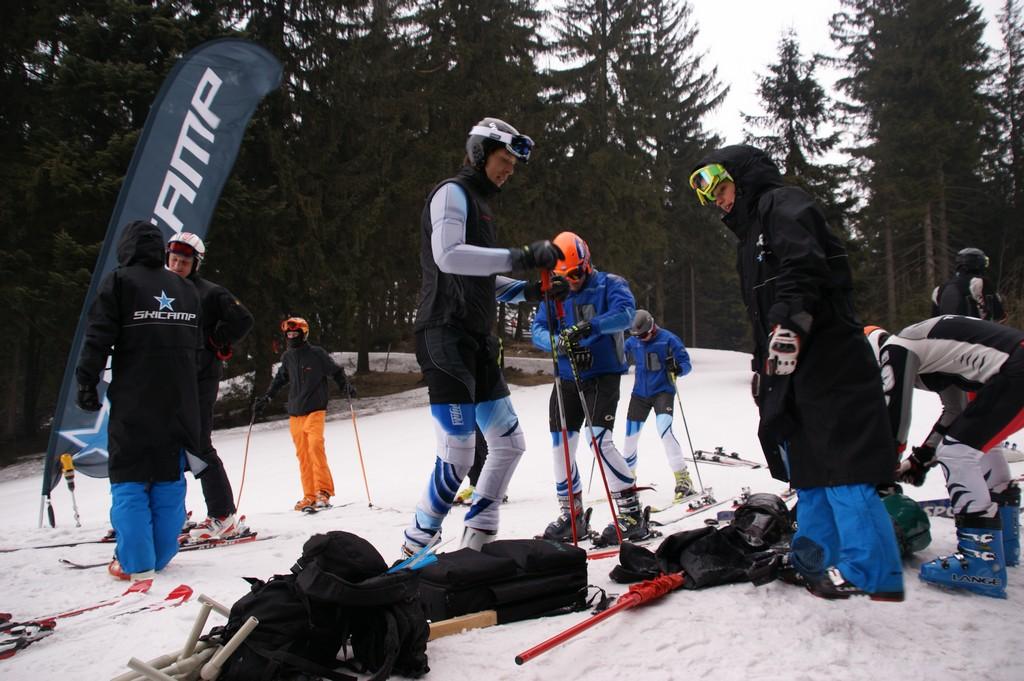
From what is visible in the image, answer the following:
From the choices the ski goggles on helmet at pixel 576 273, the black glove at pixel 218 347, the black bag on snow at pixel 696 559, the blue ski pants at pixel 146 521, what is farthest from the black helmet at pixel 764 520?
the black glove at pixel 218 347

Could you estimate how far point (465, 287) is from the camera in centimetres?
393

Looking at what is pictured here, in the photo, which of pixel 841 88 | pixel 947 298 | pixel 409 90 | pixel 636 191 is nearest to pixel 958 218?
pixel 841 88

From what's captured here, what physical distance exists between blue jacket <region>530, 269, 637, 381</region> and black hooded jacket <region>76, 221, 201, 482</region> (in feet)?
8.96

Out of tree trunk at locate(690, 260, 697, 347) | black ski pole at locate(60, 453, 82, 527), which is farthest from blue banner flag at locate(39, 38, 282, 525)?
tree trunk at locate(690, 260, 697, 347)

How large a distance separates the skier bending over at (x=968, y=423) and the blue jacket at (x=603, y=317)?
1.96 m

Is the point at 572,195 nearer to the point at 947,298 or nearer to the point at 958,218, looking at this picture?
the point at 947,298

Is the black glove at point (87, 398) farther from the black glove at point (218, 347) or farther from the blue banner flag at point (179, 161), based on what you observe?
the blue banner flag at point (179, 161)

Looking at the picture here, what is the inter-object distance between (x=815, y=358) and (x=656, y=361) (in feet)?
14.5

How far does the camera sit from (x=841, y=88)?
32.0 metres

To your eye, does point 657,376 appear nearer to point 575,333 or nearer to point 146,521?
point 575,333

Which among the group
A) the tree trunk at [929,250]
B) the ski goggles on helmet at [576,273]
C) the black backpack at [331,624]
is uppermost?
the tree trunk at [929,250]

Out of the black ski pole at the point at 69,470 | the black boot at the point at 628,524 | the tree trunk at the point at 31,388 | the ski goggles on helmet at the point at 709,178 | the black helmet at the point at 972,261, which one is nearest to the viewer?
the ski goggles on helmet at the point at 709,178

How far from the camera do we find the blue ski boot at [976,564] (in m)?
3.19

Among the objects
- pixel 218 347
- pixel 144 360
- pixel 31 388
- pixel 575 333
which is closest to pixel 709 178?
pixel 575 333
